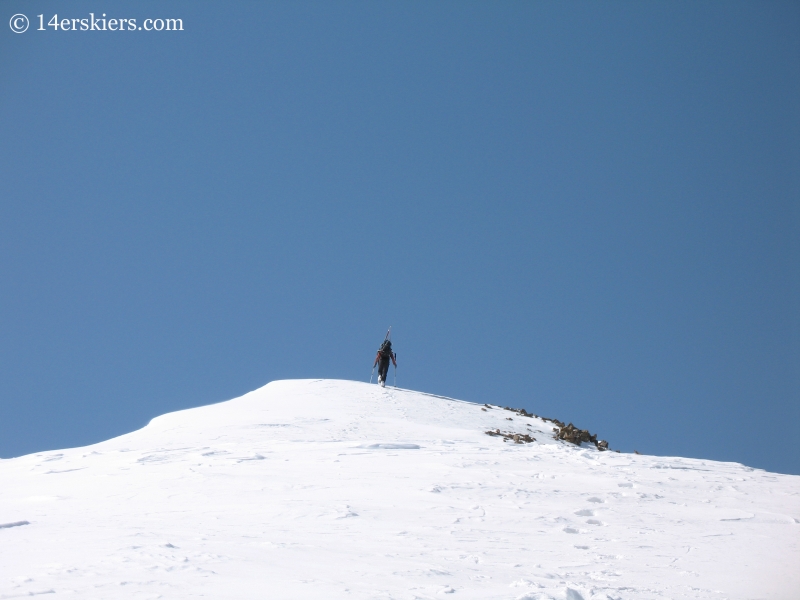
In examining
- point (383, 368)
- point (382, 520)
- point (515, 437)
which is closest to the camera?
point (382, 520)

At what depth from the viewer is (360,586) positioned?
6.22 m

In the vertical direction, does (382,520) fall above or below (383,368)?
below

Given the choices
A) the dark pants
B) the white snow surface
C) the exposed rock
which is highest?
the dark pants

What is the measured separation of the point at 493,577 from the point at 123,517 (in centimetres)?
452

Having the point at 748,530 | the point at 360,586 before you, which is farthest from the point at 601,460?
the point at 360,586

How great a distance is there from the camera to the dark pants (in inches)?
901

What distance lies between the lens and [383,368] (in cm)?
2289

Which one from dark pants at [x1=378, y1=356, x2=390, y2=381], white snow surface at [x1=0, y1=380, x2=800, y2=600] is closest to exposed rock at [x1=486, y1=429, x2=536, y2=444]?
white snow surface at [x1=0, y1=380, x2=800, y2=600]

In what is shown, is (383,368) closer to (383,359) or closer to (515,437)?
(383,359)

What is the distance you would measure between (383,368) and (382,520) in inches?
563

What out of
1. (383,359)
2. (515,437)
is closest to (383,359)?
(383,359)

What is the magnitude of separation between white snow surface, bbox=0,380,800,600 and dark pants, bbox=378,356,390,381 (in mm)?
7527

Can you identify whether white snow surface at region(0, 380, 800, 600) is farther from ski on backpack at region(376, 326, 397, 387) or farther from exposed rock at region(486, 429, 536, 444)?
ski on backpack at region(376, 326, 397, 387)

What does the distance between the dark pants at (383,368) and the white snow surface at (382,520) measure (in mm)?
7527
